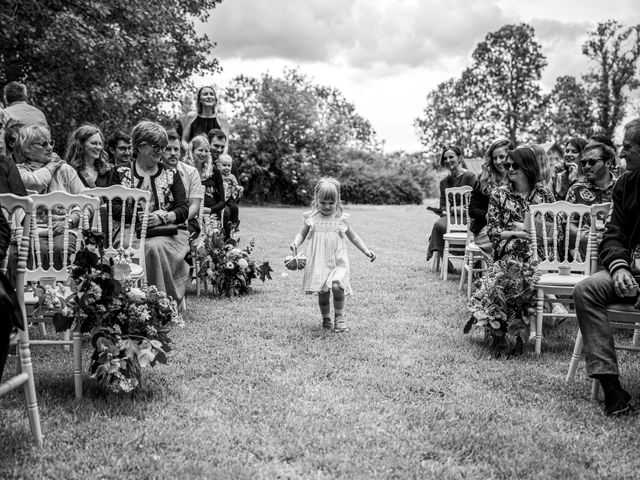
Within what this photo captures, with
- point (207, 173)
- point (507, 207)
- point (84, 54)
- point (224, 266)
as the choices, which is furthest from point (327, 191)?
point (84, 54)

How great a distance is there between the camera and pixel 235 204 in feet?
28.6

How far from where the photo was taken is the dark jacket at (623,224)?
4.48 metres

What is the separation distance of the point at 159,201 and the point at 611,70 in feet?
132

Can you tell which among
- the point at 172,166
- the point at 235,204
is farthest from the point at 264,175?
the point at 172,166

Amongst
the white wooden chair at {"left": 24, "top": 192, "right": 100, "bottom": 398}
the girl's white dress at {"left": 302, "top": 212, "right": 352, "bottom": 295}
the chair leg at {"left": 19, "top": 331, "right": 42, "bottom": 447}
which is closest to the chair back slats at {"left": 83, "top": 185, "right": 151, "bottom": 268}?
the white wooden chair at {"left": 24, "top": 192, "right": 100, "bottom": 398}

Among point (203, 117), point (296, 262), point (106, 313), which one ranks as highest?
point (203, 117)

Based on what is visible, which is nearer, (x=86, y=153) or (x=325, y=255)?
(x=325, y=255)

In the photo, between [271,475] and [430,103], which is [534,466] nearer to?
[271,475]

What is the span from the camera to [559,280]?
5359mm

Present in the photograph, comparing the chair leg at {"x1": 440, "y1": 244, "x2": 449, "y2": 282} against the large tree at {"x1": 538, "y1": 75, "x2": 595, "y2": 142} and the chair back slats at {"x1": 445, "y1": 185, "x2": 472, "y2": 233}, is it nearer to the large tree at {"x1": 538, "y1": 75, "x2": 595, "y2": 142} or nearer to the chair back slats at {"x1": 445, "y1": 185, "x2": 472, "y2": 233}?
the chair back slats at {"x1": 445, "y1": 185, "x2": 472, "y2": 233}

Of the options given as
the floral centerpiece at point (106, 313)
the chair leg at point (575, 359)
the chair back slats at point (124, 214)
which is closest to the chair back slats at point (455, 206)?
the chair leg at point (575, 359)

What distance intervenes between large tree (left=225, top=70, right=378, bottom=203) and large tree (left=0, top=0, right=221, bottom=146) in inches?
310

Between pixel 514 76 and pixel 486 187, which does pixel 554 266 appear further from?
pixel 514 76

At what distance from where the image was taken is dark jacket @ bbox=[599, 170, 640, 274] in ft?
14.7
